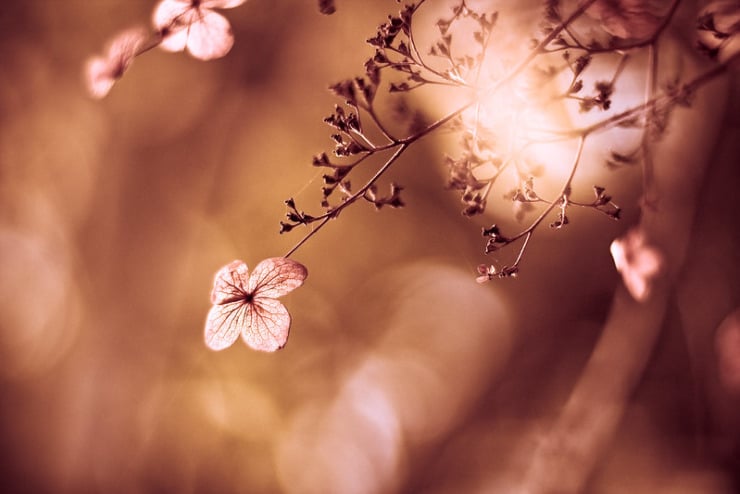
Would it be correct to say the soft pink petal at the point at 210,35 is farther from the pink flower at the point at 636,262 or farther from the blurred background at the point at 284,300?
the blurred background at the point at 284,300

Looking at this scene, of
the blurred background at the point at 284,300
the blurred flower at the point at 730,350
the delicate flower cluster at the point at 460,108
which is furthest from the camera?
the blurred background at the point at 284,300

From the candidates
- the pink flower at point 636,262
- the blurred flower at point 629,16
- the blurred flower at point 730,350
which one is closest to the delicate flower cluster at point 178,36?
the blurred flower at point 629,16

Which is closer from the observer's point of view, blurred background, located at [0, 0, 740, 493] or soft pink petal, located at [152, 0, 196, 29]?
soft pink petal, located at [152, 0, 196, 29]

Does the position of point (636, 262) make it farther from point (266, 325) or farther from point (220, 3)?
point (220, 3)

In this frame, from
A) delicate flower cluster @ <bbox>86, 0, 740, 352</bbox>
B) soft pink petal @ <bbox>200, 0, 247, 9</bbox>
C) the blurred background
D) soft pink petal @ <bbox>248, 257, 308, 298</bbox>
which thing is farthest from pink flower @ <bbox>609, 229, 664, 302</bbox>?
the blurred background

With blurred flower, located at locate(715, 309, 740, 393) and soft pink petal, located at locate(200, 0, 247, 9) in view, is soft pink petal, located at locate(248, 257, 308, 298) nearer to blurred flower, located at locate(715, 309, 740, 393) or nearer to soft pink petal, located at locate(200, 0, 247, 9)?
soft pink petal, located at locate(200, 0, 247, 9)

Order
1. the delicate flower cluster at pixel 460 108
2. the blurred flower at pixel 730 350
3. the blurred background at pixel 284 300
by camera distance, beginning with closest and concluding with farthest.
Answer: the delicate flower cluster at pixel 460 108
the blurred flower at pixel 730 350
the blurred background at pixel 284 300

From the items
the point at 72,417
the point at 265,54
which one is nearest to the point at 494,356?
the point at 265,54
